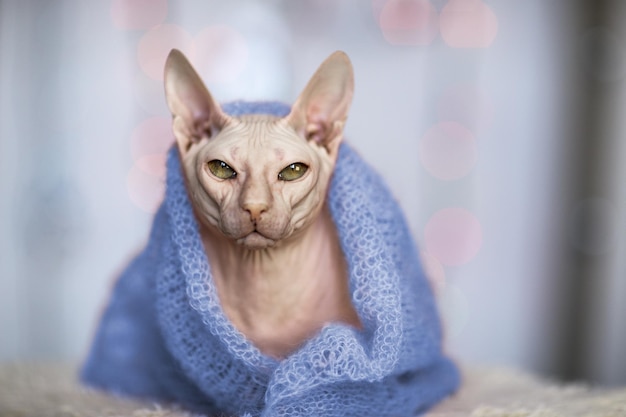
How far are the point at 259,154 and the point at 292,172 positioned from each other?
0.05 m

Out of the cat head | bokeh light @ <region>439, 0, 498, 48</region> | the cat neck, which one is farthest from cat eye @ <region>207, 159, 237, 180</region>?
bokeh light @ <region>439, 0, 498, 48</region>

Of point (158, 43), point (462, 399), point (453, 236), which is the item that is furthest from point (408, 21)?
point (462, 399)

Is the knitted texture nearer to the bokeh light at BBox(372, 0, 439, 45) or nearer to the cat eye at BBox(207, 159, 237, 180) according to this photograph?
the cat eye at BBox(207, 159, 237, 180)

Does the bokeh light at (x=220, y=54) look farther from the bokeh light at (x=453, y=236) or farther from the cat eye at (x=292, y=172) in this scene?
the cat eye at (x=292, y=172)

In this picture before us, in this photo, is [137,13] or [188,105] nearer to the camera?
[188,105]

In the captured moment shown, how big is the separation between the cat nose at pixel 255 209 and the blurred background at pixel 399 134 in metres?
1.52

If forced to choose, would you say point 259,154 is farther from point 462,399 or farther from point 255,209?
point 462,399

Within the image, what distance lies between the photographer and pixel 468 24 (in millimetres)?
2400

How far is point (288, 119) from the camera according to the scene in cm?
98

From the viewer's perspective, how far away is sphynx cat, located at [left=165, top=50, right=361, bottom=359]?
2.98 feet

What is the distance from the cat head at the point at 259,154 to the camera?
2.85ft

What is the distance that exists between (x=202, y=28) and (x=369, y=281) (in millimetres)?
1690

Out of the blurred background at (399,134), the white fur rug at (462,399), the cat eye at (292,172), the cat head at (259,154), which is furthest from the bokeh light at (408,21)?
the cat eye at (292,172)

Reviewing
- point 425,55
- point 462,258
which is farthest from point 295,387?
point 425,55
